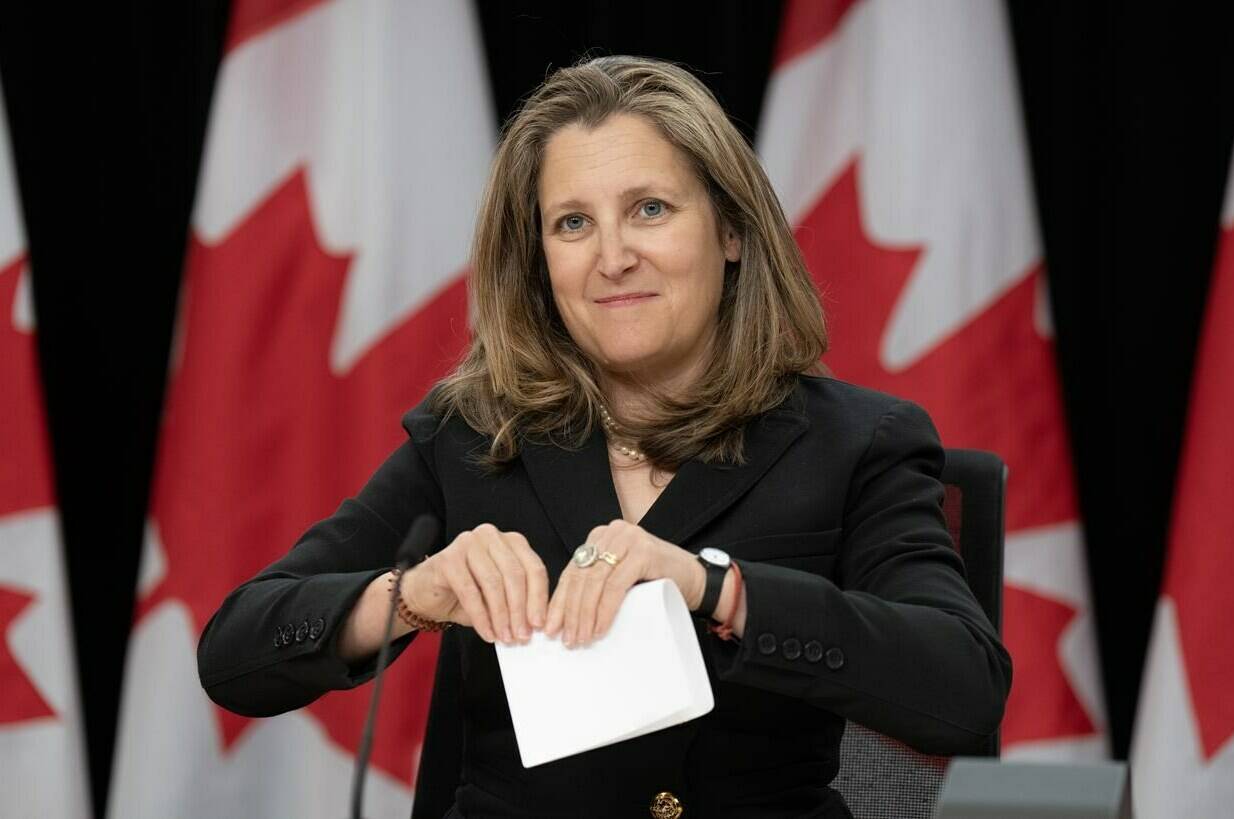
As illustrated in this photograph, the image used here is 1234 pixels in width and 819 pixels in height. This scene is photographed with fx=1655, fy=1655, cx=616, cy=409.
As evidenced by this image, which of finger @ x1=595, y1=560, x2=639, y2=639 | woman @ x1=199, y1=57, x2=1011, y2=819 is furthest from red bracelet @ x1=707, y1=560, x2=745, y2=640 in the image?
finger @ x1=595, y1=560, x2=639, y2=639

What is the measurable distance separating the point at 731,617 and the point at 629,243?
57 centimetres

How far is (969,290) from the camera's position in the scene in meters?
3.10

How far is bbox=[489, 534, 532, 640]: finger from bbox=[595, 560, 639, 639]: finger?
8 cm

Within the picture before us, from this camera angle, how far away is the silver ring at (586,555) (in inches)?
61.1

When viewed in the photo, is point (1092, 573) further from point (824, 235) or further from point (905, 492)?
point (905, 492)

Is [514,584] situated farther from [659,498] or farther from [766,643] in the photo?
[659,498]

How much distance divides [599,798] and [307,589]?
1.32ft

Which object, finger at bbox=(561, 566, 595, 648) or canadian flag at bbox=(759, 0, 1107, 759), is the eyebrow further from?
canadian flag at bbox=(759, 0, 1107, 759)

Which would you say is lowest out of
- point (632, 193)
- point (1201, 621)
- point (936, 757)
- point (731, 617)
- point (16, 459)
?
point (1201, 621)

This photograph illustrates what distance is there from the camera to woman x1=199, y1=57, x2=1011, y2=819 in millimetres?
1686

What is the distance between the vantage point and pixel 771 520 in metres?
1.96

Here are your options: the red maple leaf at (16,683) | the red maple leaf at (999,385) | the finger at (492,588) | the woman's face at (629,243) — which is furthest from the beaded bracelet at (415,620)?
the red maple leaf at (16,683)

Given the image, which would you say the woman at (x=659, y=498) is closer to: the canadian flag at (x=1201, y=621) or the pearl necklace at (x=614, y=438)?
the pearl necklace at (x=614, y=438)

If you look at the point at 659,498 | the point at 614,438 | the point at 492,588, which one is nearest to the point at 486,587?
the point at 492,588
